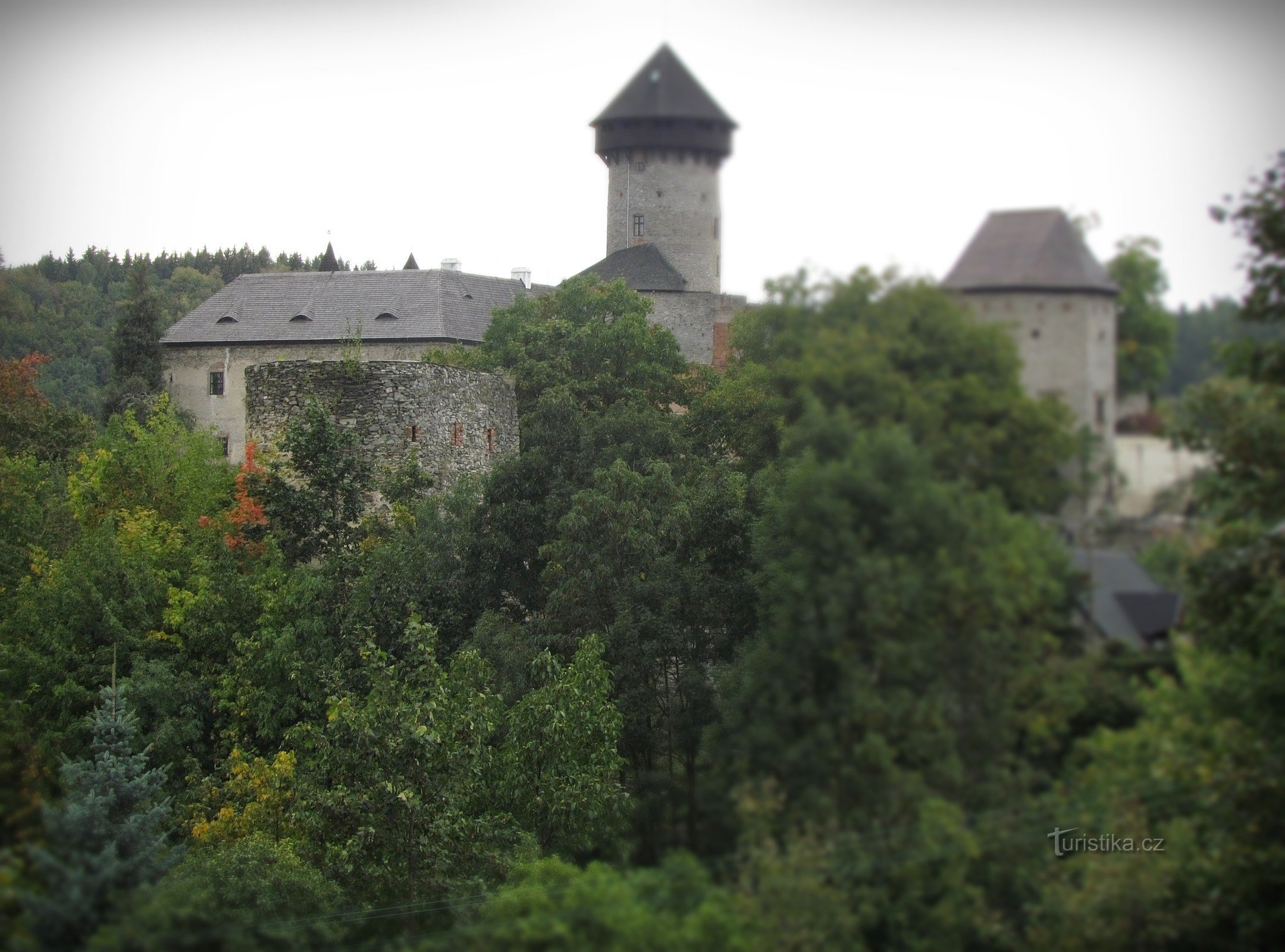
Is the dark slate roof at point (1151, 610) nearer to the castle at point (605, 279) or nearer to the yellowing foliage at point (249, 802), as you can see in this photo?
the castle at point (605, 279)

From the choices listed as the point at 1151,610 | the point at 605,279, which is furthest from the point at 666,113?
the point at 1151,610

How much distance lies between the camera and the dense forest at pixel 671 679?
714 centimetres

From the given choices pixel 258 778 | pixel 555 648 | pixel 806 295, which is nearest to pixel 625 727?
pixel 555 648

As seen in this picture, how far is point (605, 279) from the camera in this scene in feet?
114

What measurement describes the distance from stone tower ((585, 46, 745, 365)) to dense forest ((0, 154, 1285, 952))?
7.67m

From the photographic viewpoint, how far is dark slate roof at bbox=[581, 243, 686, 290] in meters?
34.5

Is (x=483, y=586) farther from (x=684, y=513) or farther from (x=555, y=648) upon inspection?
(x=684, y=513)

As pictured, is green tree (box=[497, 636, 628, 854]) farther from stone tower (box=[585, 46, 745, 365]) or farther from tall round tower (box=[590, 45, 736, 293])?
tall round tower (box=[590, 45, 736, 293])

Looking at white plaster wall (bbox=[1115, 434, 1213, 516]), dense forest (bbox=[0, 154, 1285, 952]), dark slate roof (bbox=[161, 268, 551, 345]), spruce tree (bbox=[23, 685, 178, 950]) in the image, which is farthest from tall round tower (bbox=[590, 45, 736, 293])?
white plaster wall (bbox=[1115, 434, 1213, 516])

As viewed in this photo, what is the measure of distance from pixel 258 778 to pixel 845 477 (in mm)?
8732

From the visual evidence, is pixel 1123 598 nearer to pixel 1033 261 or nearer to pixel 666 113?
pixel 1033 261

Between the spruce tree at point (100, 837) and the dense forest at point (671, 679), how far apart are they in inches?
1.3

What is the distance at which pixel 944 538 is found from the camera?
7215 millimetres

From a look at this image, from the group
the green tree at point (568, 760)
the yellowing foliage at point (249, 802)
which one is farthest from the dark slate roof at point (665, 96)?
the yellowing foliage at point (249, 802)
